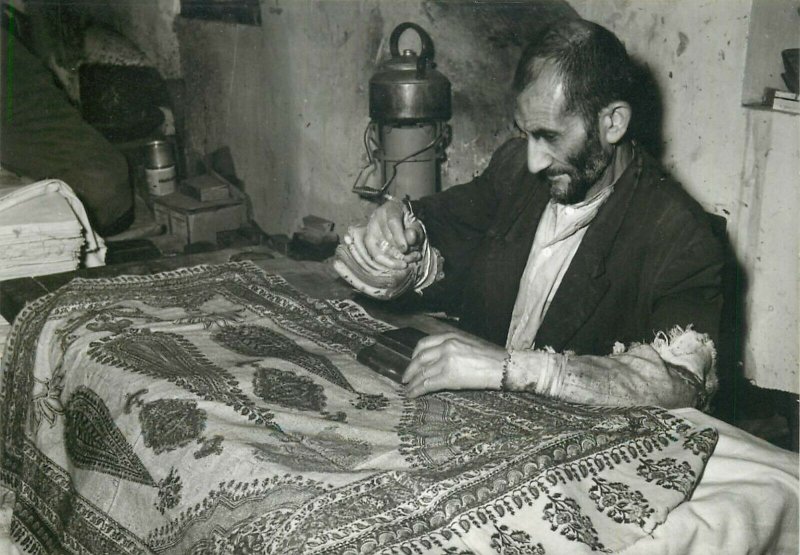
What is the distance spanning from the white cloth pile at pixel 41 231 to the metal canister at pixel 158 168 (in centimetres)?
237

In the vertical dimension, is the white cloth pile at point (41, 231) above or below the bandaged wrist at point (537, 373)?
above

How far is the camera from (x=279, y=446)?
4.85ft

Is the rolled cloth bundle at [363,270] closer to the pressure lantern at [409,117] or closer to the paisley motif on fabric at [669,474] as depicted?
the paisley motif on fabric at [669,474]

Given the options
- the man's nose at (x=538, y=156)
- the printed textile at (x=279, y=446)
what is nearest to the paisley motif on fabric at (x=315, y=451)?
the printed textile at (x=279, y=446)

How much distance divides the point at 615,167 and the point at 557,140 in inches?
9.6

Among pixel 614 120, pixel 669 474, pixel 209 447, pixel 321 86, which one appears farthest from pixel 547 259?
pixel 321 86

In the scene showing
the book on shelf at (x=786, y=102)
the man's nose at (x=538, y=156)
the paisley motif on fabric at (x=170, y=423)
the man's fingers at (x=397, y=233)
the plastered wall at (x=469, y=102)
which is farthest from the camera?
the plastered wall at (x=469, y=102)

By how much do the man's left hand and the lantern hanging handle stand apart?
200 cm

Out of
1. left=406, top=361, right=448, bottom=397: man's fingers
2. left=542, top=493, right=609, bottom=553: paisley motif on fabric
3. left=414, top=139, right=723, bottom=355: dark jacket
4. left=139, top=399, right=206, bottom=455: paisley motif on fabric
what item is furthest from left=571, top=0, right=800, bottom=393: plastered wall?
left=139, top=399, right=206, bottom=455: paisley motif on fabric

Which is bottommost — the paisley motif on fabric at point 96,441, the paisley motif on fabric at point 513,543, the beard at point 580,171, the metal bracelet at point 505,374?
the paisley motif on fabric at point 96,441

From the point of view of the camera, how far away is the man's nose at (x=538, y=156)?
2.06 meters

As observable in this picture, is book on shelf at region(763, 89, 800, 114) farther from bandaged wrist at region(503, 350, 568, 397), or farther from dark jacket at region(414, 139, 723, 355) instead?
bandaged wrist at region(503, 350, 568, 397)

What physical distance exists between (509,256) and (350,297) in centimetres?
53

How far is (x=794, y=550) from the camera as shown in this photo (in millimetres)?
1563
